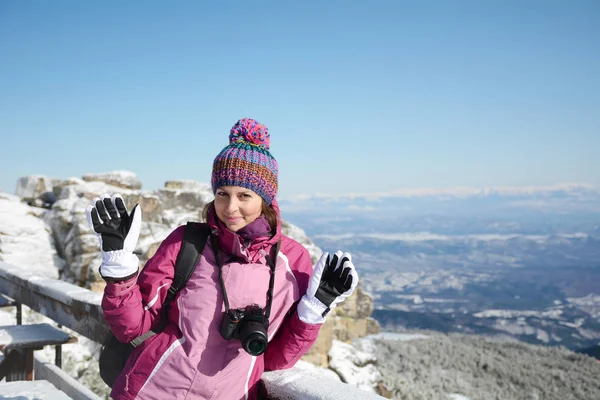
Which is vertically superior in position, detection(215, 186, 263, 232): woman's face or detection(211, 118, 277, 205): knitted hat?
detection(211, 118, 277, 205): knitted hat

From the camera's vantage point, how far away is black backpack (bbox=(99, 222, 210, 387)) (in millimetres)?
2090

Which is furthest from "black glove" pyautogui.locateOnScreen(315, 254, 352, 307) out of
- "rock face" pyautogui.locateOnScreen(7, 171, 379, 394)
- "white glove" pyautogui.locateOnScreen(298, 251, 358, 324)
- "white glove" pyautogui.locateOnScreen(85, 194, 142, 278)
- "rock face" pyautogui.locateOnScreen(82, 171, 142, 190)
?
"rock face" pyautogui.locateOnScreen(82, 171, 142, 190)

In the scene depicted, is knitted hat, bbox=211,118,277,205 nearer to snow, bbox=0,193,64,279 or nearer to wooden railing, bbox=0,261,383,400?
wooden railing, bbox=0,261,383,400

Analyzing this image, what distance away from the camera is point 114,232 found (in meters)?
1.90

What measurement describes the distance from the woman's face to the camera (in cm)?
44

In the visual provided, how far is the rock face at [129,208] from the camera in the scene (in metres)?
9.05

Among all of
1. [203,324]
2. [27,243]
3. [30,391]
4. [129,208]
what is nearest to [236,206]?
[203,324]

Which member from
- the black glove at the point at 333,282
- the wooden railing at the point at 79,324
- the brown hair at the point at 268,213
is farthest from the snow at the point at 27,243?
the black glove at the point at 333,282

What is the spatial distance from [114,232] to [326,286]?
0.91 meters

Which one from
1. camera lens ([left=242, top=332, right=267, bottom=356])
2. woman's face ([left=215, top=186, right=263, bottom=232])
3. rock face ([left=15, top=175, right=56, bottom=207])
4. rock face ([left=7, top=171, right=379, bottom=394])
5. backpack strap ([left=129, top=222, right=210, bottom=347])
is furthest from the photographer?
rock face ([left=15, top=175, right=56, bottom=207])

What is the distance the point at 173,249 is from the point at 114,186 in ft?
35.4

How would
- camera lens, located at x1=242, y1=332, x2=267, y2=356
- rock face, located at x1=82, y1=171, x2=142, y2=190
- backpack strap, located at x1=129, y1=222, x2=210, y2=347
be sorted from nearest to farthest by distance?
camera lens, located at x1=242, y1=332, x2=267, y2=356
backpack strap, located at x1=129, y1=222, x2=210, y2=347
rock face, located at x1=82, y1=171, x2=142, y2=190

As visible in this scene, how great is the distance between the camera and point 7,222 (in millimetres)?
9312

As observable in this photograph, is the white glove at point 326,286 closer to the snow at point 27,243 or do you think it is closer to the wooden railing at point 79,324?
the wooden railing at point 79,324
